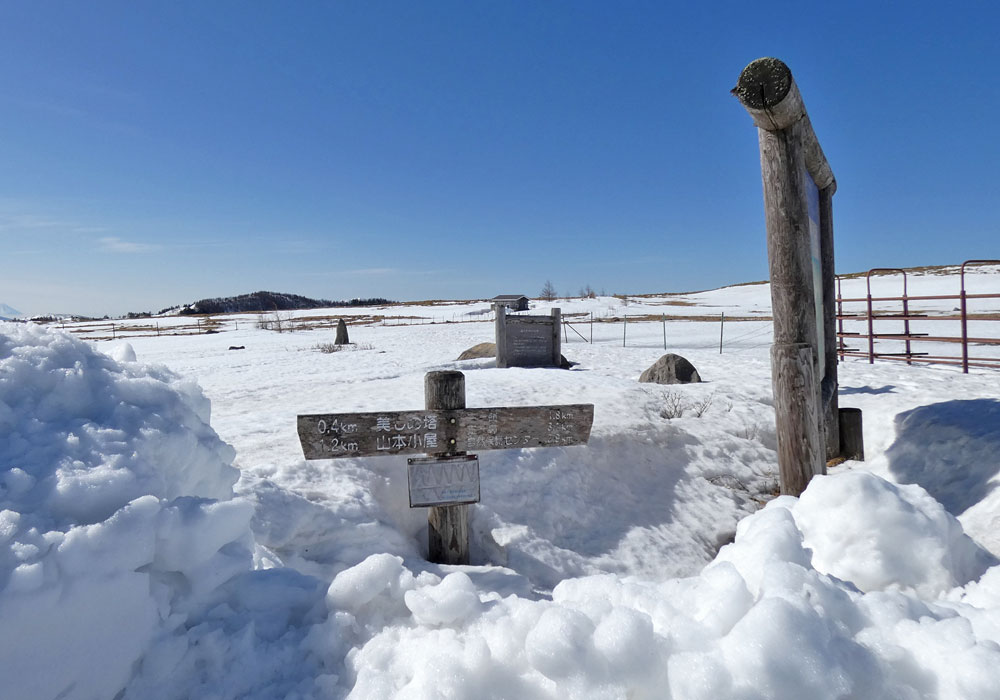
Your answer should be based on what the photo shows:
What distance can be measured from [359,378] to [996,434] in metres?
8.88

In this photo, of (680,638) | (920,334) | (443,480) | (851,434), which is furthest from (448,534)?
(920,334)

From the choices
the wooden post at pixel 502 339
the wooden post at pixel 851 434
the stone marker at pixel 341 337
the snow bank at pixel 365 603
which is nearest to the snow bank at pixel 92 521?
the snow bank at pixel 365 603

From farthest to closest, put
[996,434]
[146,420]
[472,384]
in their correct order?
[472,384] → [996,434] → [146,420]

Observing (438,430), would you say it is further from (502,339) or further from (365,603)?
(502,339)

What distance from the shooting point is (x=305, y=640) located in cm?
208

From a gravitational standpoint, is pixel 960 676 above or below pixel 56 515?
below

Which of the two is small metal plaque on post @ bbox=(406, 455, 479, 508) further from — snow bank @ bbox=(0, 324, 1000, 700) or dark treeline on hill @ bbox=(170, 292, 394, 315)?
dark treeline on hill @ bbox=(170, 292, 394, 315)

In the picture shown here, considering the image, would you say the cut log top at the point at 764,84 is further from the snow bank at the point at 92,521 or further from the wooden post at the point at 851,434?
the snow bank at the point at 92,521

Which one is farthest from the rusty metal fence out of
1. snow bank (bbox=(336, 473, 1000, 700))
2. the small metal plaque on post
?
snow bank (bbox=(336, 473, 1000, 700))

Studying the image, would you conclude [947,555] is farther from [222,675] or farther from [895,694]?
[222,675]

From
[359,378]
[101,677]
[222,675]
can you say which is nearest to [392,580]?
[222,675]

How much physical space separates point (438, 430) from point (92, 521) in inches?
74.5

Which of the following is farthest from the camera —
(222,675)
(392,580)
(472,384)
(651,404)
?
(472,384)

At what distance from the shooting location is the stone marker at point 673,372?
895 centimetres
